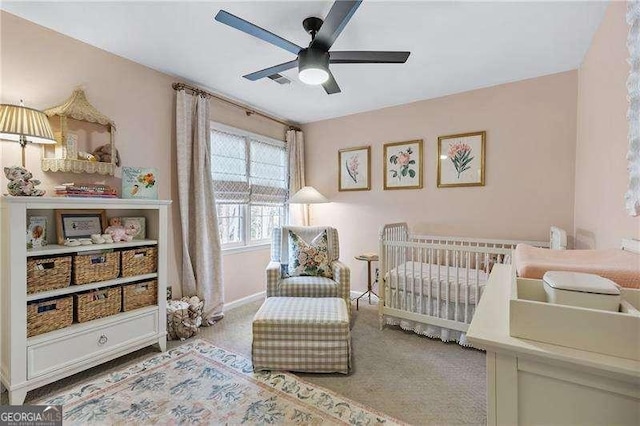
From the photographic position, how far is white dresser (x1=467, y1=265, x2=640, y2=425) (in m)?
0.61

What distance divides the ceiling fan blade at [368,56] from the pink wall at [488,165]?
161 centimetres

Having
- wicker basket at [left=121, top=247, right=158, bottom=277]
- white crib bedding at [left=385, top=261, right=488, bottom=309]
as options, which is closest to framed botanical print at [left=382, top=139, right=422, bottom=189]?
white crib bedding at [left=385, top=261, right=488, bottom=309]

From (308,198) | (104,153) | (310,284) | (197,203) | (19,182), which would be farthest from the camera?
(308,198)

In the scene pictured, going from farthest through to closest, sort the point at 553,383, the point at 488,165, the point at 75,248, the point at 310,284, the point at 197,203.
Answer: the point at 488,165, the point at 197,203, the point at 310,284, the point at 75,248, the point at 553,383

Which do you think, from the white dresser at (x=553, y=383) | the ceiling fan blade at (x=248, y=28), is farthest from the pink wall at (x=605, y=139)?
the ceiling fan blade at (x=248, y=28)

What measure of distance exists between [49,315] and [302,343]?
1.55 m

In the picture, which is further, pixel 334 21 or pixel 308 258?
pixel 308 258

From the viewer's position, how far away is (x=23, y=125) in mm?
1718

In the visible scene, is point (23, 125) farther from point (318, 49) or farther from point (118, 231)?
point (318, 49)

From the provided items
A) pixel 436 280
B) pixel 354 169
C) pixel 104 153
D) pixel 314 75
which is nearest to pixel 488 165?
pixel 436 280

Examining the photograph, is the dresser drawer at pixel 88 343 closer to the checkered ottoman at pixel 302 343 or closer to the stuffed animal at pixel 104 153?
the checkered ottoman at pixel 302 343

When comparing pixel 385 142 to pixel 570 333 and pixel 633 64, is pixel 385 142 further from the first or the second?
pixel 570 333

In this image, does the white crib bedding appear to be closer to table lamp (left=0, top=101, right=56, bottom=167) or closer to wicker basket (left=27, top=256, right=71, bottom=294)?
wicker basket (left=27, top=256, right=71, bottom=294)

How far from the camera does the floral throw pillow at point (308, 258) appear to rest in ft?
9.16
